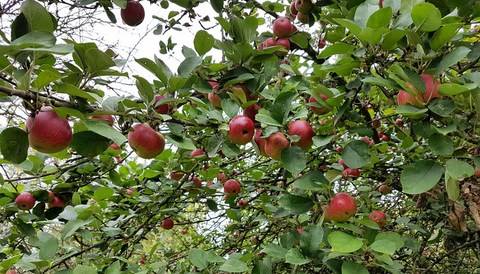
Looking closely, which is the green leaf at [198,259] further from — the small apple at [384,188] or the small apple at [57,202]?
the small apple at [384,188]

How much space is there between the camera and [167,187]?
196cm

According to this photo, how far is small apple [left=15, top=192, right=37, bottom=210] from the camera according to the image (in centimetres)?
160

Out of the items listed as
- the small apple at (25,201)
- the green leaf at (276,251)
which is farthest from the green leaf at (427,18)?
the small apple at (25,201)

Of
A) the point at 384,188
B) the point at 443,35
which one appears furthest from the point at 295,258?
the point at 384,188

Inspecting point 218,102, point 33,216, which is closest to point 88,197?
point 33,216

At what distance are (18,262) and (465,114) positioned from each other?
140 centimetres

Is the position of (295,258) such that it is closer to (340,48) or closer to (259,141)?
(259,141)

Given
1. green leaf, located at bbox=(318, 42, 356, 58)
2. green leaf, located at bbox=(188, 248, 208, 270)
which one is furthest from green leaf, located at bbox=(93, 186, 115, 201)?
green leaf, located at bbox=(318, 42, 356, 58)

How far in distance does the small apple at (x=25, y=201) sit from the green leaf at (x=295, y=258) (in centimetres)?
109

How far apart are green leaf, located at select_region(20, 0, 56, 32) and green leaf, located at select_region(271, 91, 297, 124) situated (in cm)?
56

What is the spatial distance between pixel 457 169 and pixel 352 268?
0.36 meters

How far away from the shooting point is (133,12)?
62.8 inches

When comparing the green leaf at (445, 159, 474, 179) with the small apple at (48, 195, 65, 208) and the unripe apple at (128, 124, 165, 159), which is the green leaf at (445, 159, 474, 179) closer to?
the unripe apple at (128, 124, 165, 159)

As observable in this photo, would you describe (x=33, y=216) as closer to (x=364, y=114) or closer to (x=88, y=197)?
(x=88, y=197)
